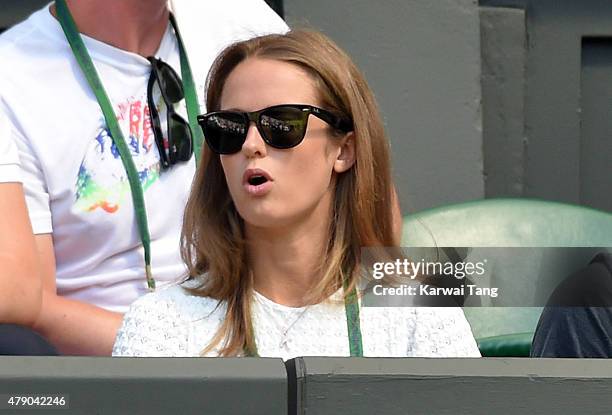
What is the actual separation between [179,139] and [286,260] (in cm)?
65

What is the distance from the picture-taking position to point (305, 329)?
6.27ft

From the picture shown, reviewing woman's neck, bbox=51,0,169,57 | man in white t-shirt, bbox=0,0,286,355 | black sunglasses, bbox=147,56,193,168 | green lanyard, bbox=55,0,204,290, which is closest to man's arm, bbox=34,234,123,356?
man in white t-shirt, bbox=0,0,286,355

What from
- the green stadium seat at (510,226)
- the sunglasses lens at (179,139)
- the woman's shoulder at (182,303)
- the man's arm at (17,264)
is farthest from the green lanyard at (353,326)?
the sunglasses lens at (179,139)

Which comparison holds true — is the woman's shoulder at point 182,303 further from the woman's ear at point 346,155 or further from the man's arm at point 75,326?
the man's arm at point 75,326

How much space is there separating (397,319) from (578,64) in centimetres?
226

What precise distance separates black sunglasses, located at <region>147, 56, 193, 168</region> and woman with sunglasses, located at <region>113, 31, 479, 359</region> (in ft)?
1.45

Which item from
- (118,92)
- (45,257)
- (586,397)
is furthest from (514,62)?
(586,397)

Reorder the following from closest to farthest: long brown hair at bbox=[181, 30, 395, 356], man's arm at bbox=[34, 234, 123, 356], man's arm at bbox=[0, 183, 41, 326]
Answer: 1. long brown hair at bbox=[181, 30, 395, 356]
2. man's arm at bbox=[0, 183, 41, 326]
3. man's arm at bbox=[34, 234, 123, 356]

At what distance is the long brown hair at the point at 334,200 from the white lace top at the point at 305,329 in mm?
40

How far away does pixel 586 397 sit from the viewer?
1.09 m

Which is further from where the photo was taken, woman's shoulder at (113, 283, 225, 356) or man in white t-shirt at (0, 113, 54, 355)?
man in white t-shirt at (0, 113, 54, 355)

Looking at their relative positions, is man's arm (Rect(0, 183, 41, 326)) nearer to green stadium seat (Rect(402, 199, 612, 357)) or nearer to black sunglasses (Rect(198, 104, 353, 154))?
black sunglasses (Rect(198, 104, 353, 154))

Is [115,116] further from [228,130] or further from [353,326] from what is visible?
[353,326]

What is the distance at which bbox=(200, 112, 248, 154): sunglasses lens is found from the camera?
1872 millimetres
